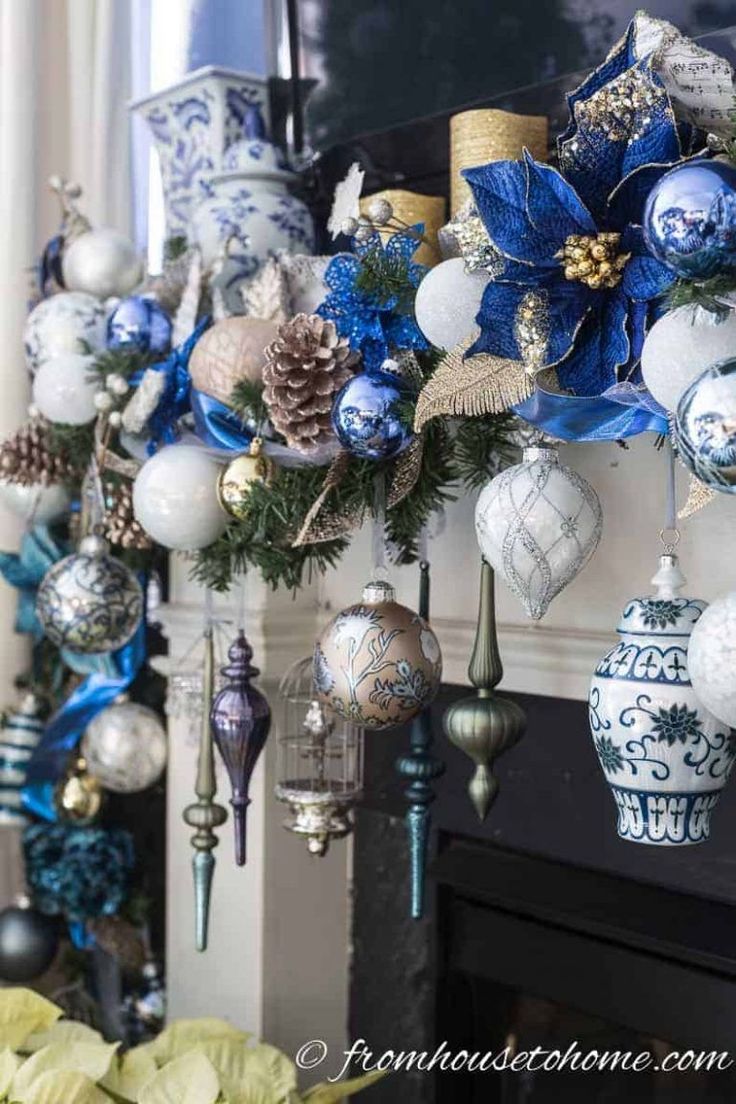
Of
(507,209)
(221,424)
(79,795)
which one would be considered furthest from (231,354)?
(79,795)

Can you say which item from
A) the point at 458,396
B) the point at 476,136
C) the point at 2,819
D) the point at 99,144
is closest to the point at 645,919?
the point at 458,396

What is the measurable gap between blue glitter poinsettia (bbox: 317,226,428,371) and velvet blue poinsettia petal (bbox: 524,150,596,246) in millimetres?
148

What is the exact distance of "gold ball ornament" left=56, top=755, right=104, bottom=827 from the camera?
1324mm

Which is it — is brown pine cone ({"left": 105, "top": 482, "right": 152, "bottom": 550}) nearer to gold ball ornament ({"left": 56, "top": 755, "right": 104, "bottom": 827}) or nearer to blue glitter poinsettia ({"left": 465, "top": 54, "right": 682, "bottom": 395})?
gold ball ornament ({"left": 56, "top": 755, "right": 104, "bottom": 827})

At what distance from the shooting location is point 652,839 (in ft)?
2.22

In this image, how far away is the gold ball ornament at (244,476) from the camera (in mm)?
858

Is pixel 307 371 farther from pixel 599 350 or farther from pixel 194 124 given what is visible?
pixel 194 124

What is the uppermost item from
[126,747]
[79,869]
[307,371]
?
[307,371]

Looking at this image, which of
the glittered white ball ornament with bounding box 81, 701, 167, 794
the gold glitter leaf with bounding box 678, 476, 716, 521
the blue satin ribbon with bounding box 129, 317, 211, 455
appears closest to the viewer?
the gold glitter leaf with bounding box 678, 476, 716, 521

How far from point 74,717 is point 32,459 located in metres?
0.29

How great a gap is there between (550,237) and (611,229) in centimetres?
4

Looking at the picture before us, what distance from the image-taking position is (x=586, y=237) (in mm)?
677

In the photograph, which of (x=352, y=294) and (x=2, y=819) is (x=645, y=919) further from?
(x=2, y=819)

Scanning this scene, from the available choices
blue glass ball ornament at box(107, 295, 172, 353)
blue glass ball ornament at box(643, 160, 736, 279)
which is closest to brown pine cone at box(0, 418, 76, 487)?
blue glass ball ornament at box(107, 295, 172, 353)
